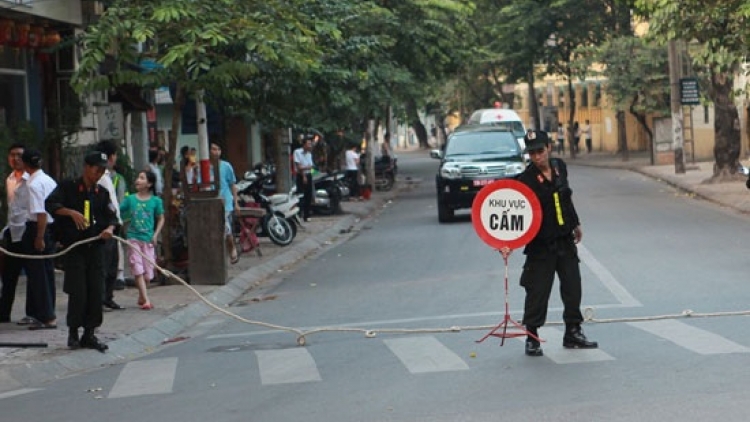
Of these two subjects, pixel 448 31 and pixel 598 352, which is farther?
pixel 448 31

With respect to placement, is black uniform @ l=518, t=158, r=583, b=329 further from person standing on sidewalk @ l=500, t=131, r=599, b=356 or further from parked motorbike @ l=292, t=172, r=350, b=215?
parked motorbike @ l=292, t=172, r=350, b=215

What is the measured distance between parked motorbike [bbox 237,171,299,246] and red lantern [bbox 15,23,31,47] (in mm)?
5820

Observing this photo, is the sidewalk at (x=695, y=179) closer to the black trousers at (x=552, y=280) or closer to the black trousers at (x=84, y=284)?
the black trousers at (x=552, y=280)

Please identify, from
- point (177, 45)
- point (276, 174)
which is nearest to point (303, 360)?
point (177, 45)

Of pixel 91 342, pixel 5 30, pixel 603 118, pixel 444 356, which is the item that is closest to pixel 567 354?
pixel 444 356

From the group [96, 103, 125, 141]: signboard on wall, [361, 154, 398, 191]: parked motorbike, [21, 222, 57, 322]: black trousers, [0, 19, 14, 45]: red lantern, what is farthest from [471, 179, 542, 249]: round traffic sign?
[361, 154, 398, 191]: parked motorbike

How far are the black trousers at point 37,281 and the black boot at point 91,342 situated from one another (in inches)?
67.9

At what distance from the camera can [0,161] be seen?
61.6ft

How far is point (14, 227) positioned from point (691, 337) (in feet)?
23.8

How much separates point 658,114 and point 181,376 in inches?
1668

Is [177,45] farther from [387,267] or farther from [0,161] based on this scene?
[387,267]

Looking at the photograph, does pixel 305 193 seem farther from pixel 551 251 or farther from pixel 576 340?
pixel 576 340

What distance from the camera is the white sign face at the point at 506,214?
11297mm

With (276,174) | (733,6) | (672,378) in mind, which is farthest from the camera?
(276,174)
